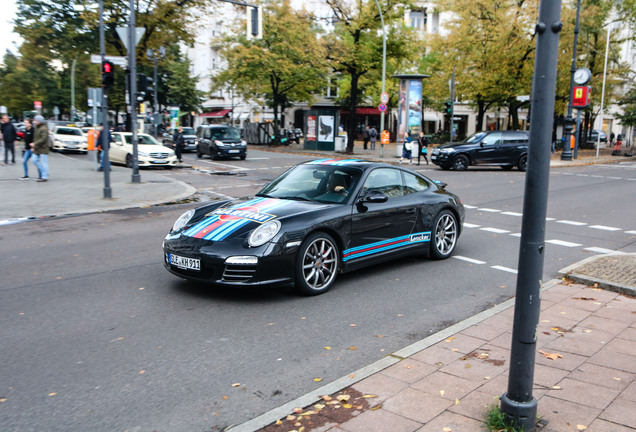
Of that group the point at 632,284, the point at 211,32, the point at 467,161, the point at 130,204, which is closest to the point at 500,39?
the point at 467,161

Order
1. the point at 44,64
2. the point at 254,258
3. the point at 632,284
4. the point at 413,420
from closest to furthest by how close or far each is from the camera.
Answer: the point at 413,420 → the point at 254,258 → the point at 632,284 → the point at 44,64

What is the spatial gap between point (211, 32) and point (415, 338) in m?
75.1

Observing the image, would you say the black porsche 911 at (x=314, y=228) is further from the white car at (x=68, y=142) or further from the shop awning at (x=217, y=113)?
the shop awning at (x=217, y=113)

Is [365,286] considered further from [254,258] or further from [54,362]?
[54,362]

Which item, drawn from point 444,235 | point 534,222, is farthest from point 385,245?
point 534,222

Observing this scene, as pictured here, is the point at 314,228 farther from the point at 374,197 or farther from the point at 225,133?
the point at 225,133

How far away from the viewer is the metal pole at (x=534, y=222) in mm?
3148

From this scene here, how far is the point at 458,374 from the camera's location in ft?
14.0

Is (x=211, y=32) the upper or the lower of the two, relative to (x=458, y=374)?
upper

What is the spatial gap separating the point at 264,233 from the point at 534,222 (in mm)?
3289

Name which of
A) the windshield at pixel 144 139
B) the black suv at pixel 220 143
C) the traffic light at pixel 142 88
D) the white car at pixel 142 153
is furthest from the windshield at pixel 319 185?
the black suv at pixel 220 143

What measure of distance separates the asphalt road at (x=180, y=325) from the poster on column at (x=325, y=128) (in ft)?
99.7

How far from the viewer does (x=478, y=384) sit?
A: 4105 millimetres

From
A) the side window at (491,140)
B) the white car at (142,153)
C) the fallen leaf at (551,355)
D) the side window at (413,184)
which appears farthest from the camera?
the side window at (491,140)
